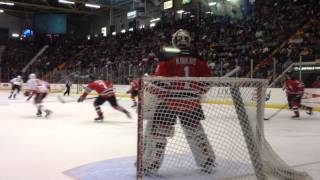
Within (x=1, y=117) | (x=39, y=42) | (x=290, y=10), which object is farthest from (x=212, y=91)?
(x=39, y=42)

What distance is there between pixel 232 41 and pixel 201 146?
14.2 meters

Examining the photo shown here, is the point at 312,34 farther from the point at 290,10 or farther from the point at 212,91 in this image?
the point at 212,91

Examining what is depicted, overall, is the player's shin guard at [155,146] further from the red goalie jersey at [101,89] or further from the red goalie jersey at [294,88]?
the red goalie jersey at [294,88]

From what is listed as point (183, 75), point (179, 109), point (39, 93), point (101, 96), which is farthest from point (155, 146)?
point (39, 93)

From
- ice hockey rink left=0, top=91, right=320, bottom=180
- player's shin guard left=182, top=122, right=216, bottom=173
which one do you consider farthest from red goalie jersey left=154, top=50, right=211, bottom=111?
ice hockey rink left=0, top=91, right=320, bottom=180

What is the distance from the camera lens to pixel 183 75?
3.74 meters

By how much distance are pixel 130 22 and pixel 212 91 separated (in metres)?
25.0

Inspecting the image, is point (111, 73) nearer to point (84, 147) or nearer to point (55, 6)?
point (84, 147)

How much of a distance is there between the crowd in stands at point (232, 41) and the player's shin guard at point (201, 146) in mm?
5394

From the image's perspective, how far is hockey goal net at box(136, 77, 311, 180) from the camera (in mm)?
3479

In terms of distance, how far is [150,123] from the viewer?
3.53 m

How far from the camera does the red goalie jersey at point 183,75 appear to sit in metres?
3.52

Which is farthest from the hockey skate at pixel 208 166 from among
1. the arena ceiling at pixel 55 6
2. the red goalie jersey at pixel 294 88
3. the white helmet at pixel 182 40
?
the arena ceiling at pixel 55 6

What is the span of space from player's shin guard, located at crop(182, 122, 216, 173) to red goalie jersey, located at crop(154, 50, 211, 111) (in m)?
0.18
